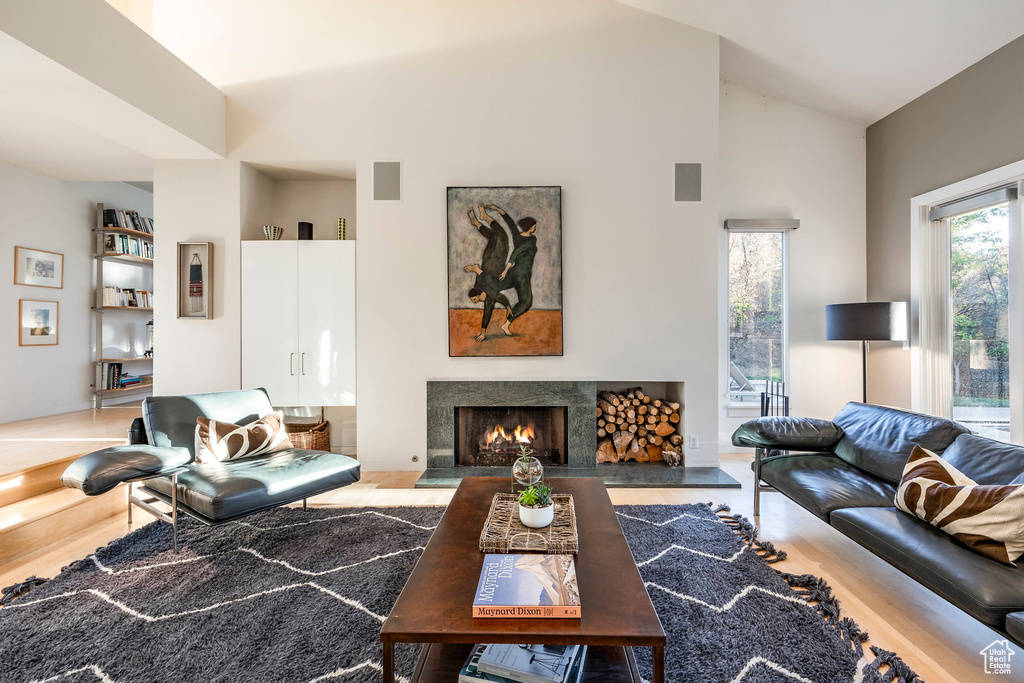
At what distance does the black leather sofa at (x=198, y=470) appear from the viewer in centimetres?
225

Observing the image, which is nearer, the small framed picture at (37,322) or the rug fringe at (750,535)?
the rug fringe at (750,535)

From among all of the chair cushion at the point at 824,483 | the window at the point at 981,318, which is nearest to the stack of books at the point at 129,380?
the chair cushion at the point at 824,483

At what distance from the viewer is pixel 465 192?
3820 mm

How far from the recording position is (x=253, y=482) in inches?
95.0

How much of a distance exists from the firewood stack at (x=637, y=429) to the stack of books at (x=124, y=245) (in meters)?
5.63

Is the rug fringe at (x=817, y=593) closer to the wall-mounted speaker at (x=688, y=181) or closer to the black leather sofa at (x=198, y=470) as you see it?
the black leather sofa at (x=198, y=470)

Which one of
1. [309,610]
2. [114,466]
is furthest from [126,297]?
[309,610]

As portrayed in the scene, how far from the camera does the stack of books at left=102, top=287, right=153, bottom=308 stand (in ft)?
17.5

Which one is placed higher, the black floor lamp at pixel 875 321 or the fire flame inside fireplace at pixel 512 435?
the black floor lamp at pixel 875 321

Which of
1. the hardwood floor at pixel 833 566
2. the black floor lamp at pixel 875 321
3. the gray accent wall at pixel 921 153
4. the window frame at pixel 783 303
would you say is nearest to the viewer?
the hardwood floor at pixel 833 566

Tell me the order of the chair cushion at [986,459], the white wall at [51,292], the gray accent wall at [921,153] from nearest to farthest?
the chair cushion at [986,459]
the gray accent wall at [921,153]
the white wall at [51,292]

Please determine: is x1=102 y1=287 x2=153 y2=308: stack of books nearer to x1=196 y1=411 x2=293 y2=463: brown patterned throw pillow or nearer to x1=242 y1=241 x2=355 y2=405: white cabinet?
x1=242 y1=241 x2=355 y2=405: white cabinet

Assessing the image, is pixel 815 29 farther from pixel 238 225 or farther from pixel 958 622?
pixel 238 225

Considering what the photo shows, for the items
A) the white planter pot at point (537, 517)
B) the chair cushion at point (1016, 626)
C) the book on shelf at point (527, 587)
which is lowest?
the chair cushion at point (1016, 626)
